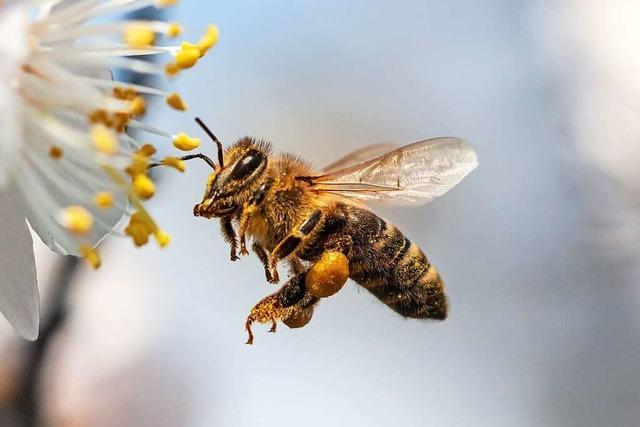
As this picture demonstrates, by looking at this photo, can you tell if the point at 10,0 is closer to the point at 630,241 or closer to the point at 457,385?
the point at 630,241

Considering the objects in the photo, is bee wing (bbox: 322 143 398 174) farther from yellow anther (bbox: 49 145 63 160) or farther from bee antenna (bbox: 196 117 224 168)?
yellow anther (bbox: 49 145 63 160)

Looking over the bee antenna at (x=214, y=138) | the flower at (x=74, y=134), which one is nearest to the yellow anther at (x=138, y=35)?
the flower at (x=74, y=134)

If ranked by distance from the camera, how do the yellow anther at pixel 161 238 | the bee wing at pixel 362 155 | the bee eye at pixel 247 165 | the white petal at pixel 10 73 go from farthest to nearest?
the bee wing at pixel 362 155
the bee eye at pixel 247 165
the yellow anther at pixel 161 238
the white petal at pixel 10 73

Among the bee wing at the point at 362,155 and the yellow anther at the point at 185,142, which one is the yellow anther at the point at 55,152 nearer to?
the yellow anther at the point at 185,142

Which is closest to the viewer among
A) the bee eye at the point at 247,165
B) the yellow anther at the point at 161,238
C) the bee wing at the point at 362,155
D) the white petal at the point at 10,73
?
the white petal at the point at 10,73

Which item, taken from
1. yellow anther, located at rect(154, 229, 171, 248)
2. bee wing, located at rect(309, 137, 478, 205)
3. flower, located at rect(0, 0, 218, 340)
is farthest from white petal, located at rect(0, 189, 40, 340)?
bee wing, located at rect(309, 137, 478, 205)

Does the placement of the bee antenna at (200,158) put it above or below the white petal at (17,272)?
above

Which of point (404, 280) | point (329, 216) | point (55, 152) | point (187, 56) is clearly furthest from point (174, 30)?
point (404, 280)
